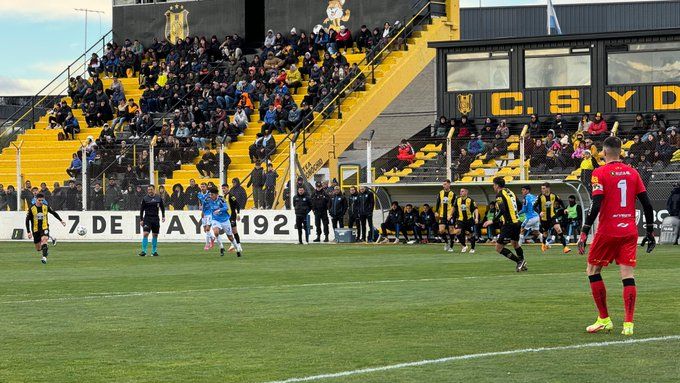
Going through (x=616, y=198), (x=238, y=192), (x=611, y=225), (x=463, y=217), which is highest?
(x=238, y=192)

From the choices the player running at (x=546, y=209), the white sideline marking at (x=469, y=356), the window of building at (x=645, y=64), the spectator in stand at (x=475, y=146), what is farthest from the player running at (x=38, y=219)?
the window of building at (x=645, y=64)

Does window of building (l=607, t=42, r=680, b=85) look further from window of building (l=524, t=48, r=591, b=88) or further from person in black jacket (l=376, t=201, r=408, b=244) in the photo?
person in black jacket (l=376, t=201, r=408, b=244)

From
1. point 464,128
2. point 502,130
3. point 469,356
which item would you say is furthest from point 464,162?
point 469,356

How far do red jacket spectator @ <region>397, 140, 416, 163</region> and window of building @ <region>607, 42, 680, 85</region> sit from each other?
8665 millimetres

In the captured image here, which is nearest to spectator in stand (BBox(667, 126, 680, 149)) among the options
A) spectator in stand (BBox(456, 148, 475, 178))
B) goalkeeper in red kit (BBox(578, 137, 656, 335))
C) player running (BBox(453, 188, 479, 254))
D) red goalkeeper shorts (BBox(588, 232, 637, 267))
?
spectator in stand (BBox(456, 148, 475, 178))

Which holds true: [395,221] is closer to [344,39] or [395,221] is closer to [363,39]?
[363,39]

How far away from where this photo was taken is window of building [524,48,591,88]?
1718 inches

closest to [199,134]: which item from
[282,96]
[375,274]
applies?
[282,96]

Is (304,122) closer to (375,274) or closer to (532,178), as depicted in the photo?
(532,178)

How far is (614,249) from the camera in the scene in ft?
41.1

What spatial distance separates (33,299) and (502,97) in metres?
28.8

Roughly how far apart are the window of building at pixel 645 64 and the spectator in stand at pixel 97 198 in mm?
17088

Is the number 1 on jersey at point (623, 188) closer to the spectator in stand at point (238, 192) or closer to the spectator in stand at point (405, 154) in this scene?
the spectator in stand at point (405, 154)

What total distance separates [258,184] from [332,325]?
87.4 ft
